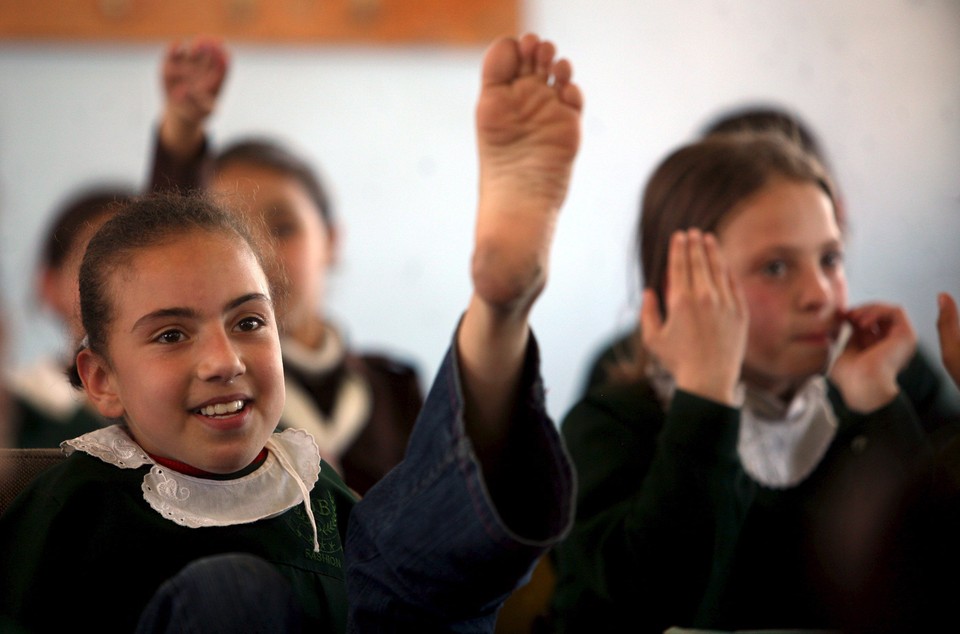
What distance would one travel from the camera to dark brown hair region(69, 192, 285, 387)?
42 centimetres

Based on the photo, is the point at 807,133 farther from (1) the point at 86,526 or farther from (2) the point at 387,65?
(1) the point at 86,526

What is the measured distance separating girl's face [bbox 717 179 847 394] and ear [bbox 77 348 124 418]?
46 centimetres

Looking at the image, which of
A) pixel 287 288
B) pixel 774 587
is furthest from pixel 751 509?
pixel 287 288

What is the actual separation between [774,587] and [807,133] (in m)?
0.55

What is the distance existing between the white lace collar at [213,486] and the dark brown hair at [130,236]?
0.04 metres

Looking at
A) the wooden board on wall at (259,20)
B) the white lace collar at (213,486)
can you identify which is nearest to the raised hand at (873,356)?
the white lace collar at (213,486)

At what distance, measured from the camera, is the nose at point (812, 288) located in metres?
0.70

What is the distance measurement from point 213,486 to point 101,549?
2.0 inches

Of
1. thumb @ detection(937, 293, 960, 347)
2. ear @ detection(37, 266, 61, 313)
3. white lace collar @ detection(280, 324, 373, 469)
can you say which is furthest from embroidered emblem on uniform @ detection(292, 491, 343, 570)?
ear @ detection(37, 266, 61, 313)

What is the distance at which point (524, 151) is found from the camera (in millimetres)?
510

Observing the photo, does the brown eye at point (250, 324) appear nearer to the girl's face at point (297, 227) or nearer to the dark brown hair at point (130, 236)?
the dark brown hair at point (130, 236)

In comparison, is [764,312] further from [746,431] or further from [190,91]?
[190,91]

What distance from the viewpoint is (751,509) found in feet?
2.21

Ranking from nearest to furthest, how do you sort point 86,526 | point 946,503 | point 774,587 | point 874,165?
point 86,526 < point 946,503 < point 774,587 < point 874,165
